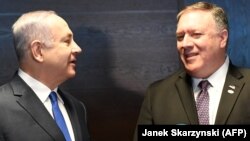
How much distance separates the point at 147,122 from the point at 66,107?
376mm

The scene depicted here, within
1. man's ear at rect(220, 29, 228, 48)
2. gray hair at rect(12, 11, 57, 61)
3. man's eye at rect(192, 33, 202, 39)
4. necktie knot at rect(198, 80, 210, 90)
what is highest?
gray hair at rect(12, 11, 57, 61)

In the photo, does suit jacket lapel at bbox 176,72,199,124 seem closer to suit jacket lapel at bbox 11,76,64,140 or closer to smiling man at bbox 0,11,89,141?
smiling man at bbox 0,11,89,141

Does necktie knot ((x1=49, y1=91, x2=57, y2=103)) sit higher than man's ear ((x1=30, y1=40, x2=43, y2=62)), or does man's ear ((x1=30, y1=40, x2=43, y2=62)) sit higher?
man's ear ((x1=30, y1=40, x2=43, y2=62))

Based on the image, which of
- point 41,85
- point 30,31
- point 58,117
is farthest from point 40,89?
point 30,31

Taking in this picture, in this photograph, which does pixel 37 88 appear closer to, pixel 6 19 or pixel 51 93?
pixel 51 93

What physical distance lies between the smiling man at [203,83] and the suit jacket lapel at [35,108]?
46 centimetres

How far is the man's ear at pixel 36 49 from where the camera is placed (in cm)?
219

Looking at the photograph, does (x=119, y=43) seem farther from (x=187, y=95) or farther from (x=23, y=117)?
(x=23, y=117)

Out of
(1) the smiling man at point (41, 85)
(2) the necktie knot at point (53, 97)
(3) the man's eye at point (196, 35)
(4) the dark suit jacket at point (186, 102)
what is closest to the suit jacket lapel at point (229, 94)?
(4) the dark suit jacket at point (186, 102)

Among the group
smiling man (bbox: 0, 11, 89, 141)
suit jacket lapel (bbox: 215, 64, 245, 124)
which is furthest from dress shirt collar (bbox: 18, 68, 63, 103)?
suit jacket lapel (bbox: 215, 64, 245, 124)

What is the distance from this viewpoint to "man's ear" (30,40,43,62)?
2.19m

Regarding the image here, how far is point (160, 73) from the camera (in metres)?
3.01

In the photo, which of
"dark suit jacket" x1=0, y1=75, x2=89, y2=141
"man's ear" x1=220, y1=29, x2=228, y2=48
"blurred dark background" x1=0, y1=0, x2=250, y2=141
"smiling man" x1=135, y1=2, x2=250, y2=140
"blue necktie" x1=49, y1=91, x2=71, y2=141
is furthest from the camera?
"blurred dark background" x1=0, y1=0, x2=250, y2=141

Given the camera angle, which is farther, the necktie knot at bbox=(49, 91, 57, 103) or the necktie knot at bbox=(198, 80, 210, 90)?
the necktie knot at bbox=(198, 80, 210, 90)
